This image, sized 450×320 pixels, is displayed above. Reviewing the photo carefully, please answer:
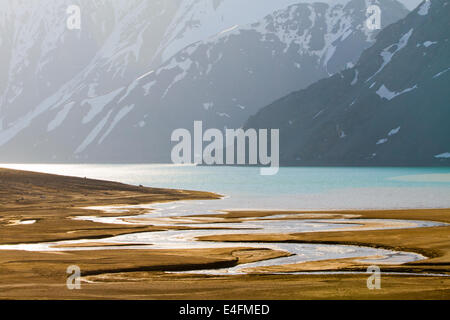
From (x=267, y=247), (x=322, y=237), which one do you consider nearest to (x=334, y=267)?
(x=267, y=247)

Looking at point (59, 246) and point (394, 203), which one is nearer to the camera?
point (59, 246)

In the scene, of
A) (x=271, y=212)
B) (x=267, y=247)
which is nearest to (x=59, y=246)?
(x=267, y=247)

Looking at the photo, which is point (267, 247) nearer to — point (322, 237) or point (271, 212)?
point (322, 237)

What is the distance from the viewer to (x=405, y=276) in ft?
124
